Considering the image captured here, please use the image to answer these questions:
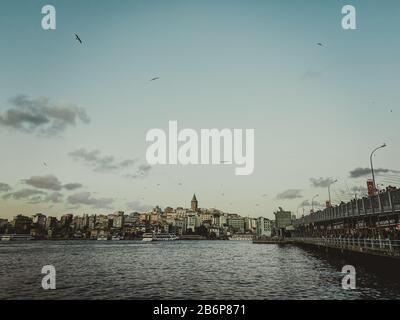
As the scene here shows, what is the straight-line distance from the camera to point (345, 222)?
79.8 metres

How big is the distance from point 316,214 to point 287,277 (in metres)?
63.8

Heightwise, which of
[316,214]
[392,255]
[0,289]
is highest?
[316,214]

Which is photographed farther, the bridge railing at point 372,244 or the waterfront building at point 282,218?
the waterfront building at point 282,218

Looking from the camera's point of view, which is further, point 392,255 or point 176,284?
point 176,284

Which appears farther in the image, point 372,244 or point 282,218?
point 282,218

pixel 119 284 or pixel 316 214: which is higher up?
pixel 316 214

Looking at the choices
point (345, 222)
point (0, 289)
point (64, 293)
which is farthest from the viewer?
point (345, 222)

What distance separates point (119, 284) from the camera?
39500 mm

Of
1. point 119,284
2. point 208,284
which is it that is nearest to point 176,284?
point 208,284

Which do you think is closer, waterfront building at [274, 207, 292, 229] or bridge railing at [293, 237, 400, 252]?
bridge railing at [293, 237, 400, 252]
